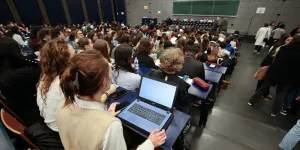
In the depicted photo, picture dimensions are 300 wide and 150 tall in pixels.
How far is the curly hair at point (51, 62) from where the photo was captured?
113cm

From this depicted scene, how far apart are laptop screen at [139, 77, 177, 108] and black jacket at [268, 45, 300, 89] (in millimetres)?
2119

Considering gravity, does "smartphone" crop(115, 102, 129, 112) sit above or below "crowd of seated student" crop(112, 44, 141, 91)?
below

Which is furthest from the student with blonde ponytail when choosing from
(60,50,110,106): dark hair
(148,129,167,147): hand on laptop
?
(148,129,167,147): hand on laptop

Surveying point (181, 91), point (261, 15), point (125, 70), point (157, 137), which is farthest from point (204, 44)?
point (261, 15)

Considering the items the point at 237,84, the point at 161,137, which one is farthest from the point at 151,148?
the point at 237,84

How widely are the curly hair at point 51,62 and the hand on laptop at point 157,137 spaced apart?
947 millimetres

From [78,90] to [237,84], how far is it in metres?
4.08

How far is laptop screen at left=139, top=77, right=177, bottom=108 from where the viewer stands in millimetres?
Result: 1250

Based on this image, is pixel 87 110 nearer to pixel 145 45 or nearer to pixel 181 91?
pixel 181 91

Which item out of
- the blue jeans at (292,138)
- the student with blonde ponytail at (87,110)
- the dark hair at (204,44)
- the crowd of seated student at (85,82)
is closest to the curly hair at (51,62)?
the crowd of seated student at (85,82)

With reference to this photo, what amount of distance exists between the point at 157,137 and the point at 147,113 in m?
0.29

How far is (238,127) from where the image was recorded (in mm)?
2248

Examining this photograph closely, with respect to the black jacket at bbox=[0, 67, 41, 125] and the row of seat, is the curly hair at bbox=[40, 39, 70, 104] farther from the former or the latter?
the row of seat

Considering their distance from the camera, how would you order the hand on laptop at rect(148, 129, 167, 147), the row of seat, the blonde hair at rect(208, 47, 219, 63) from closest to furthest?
the hand on laptop at rect(148, 129, 167, 147) → the blonde hair at rect(208, 47, 219, 63) → the row of seat
